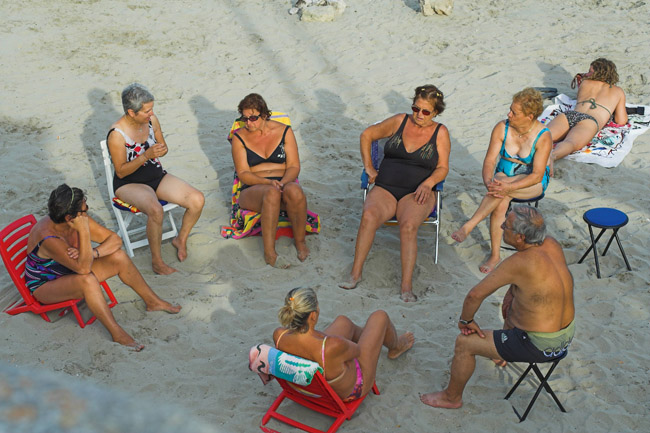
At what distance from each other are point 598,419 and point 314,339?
198cm

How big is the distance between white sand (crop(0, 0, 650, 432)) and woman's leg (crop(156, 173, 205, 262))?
147mm

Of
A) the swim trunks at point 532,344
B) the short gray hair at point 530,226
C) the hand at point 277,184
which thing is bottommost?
the swim trunks at point 532,344

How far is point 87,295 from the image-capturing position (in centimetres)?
464

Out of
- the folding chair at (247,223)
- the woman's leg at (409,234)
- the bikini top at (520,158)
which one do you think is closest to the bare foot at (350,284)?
the woman's leg at (409,234)

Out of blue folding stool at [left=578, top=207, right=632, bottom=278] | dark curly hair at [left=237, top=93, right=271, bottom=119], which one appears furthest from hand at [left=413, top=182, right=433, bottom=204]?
dark curly hair at [left=237, top=93, right=271, bottom=119]

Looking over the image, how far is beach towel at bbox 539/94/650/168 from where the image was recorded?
23.5 ft

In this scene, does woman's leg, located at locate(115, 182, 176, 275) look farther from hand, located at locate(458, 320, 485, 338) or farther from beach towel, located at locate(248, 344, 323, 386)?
hand, located at locate(458, 320, 485, 338)

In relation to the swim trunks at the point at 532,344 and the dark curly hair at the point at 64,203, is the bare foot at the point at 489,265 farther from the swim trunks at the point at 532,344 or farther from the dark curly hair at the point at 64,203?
the dark curly hair at the point at 64,203

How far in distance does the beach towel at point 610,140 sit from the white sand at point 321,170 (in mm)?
129

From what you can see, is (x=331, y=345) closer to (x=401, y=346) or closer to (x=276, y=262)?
(x=401, y=346)

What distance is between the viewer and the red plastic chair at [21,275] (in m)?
4.72

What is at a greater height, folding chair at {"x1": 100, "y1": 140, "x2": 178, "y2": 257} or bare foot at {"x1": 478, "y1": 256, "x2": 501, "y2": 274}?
folding chair at {"x1": 100, "y1": 140, "x2": 178, "y2": 257}

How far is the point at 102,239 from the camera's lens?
4.95m

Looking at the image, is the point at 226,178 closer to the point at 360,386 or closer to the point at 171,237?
the point at 171,237
